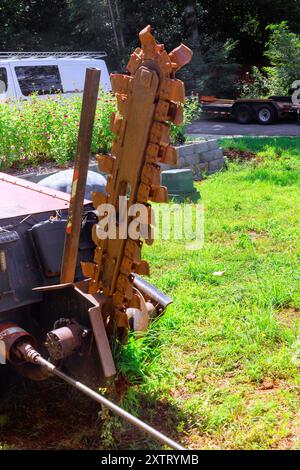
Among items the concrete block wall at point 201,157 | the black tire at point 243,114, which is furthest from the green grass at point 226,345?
the black tire at point 243,114

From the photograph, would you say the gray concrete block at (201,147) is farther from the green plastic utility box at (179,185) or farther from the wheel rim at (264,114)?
the wheel rim at (264,114)

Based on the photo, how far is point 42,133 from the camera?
8.38 meters

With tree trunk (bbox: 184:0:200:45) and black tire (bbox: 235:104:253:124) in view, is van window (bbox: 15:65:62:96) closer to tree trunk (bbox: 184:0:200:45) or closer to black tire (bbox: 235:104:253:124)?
black tire (bbox: 235:104:253:124)

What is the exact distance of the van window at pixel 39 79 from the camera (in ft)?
46.1

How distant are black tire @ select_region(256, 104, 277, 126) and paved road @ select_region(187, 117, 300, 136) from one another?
0.24 m

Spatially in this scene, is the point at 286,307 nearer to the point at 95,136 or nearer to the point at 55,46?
the point at 95,136

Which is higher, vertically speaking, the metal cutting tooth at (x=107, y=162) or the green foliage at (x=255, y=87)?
the metal cutting tooth at (x=107, y=162)

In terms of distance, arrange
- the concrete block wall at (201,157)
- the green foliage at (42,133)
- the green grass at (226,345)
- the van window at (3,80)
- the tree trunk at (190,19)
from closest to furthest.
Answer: the green grass at (226,345), the green foliage at (42,133), the concrete block wall at (201,157), the van window at (3,80), the tree trunk at (190,19)

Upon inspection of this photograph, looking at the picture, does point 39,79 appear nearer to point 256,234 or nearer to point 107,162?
point 256,234

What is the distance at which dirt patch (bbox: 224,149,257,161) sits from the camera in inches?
441

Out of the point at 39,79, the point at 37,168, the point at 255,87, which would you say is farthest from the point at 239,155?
the point at 255,87

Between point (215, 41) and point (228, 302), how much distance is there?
2032 cm

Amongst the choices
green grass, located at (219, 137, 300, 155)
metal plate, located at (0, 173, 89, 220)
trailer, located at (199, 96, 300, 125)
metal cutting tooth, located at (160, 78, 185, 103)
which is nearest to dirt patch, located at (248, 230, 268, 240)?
metal plate, located at (0, 173, 89, 220)

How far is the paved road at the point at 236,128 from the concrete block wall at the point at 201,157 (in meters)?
4.63
